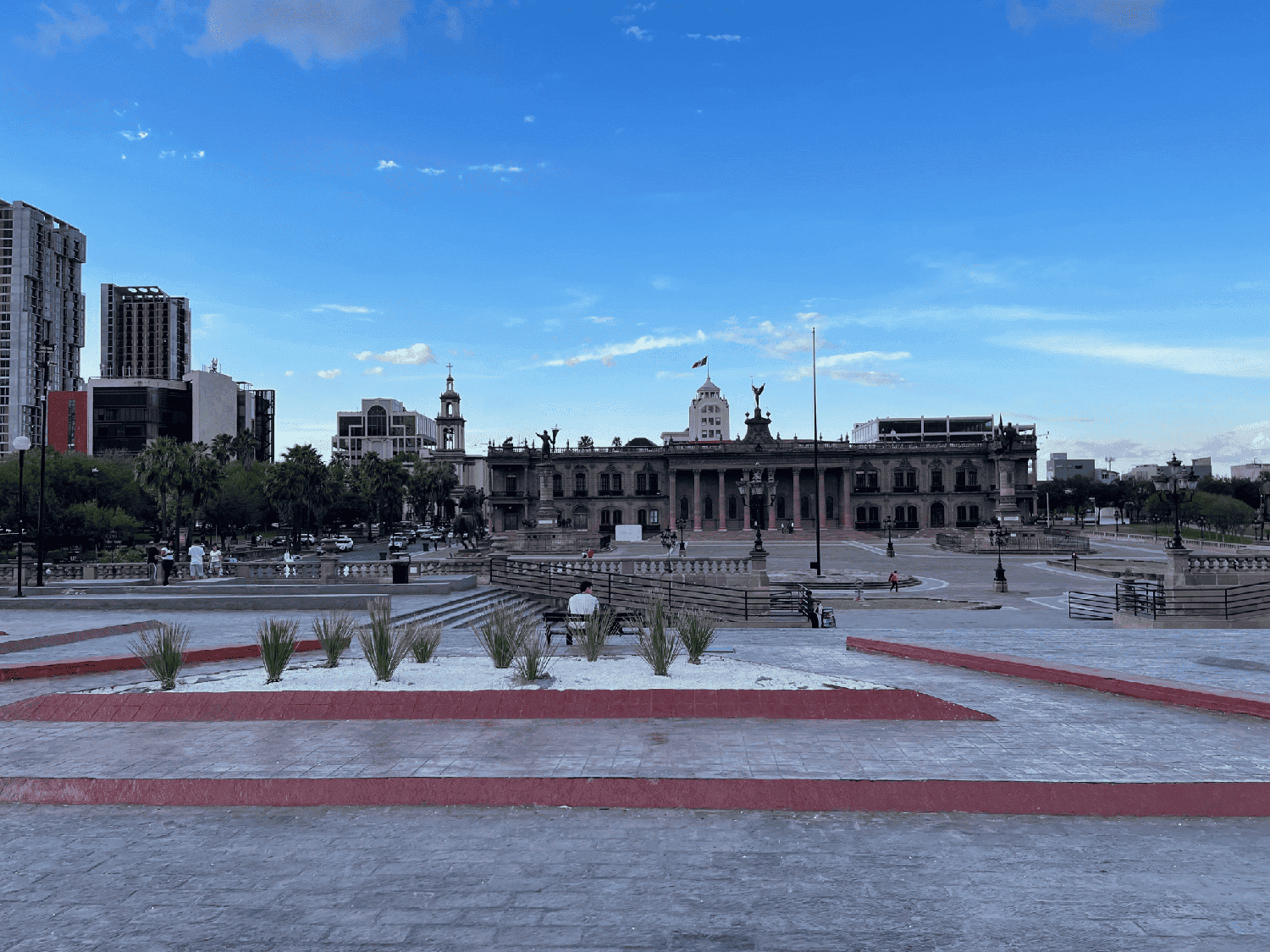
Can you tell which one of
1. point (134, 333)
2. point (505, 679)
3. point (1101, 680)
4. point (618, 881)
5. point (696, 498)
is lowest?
point (618, 881)

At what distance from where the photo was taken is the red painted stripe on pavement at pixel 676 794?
7586mm

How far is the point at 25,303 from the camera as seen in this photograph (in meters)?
150

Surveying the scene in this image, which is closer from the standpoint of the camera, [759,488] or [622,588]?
[622,588]

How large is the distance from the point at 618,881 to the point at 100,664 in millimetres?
11447

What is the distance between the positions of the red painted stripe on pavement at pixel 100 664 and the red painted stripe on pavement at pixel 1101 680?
11.3 metres

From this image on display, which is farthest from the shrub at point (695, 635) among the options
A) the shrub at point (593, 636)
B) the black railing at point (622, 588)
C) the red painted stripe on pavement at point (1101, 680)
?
the black railing at point (622, 588)

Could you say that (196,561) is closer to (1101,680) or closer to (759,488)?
(1101,680)

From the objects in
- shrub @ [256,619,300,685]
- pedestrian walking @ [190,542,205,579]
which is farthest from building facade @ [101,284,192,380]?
shrub @ [256,619,300,685]

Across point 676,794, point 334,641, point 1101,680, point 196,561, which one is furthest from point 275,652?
point 196,561

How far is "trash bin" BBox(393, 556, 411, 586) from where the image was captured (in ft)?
86.3

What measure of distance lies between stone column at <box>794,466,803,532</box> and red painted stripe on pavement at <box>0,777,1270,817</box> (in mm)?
81695

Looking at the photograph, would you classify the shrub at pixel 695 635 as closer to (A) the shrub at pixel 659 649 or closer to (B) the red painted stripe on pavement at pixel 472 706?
(A) the shrub at pixel 659 649

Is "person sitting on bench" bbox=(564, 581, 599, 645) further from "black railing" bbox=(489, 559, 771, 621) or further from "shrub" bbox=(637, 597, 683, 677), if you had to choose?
"black railing" bbox=(489, 559, 771, 621)

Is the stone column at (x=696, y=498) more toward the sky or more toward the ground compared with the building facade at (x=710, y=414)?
more toward the ground
